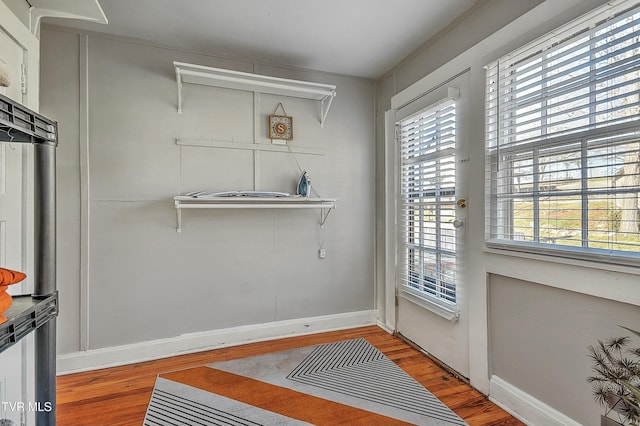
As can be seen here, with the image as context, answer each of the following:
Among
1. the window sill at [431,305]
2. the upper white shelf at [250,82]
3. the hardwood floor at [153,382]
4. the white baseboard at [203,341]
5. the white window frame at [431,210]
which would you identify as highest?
the upper white shelf at [250,82]

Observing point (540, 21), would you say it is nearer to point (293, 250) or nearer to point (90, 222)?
point (293, 250)

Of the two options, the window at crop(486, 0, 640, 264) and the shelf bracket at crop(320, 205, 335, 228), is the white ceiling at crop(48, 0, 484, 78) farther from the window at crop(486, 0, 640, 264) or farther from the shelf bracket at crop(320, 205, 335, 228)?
the shelf bracket at crop(320, 205, 335, 228)

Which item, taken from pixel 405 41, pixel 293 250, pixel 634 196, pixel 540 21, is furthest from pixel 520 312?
pixel 405 41

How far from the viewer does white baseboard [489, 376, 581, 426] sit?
1529 millimetres

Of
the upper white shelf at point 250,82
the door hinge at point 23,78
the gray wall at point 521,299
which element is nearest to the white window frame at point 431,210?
the gray wall at point 521,299

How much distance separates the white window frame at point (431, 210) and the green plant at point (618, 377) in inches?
32.4

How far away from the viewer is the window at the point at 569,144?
1.28 m

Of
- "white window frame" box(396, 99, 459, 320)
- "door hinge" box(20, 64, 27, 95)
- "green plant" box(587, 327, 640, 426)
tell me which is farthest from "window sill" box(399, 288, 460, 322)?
"door hinge" box(20, 64, 27, 95)

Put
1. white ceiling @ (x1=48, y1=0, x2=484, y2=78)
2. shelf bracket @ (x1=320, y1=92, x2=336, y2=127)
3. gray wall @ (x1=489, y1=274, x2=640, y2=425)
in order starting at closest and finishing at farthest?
1. gray wall @ (x1=489, y1=274, x2=640, y2=425)
2. white ceiling @ (x1=48, y1=0, x2=484, y2=78)
3. shelf bracket @ (x1=320, y1=92, x2=336, y2=127)

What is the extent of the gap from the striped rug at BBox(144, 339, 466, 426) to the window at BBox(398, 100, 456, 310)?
26.5 inches

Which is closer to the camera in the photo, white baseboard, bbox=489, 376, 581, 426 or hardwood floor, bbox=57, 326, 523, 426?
white baseboard, bbox=489, 376, 581, 426

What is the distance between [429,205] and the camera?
2.38 meters

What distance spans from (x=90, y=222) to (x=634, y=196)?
10.0ft

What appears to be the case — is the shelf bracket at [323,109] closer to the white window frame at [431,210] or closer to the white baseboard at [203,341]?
the white window frame at [431,210]
